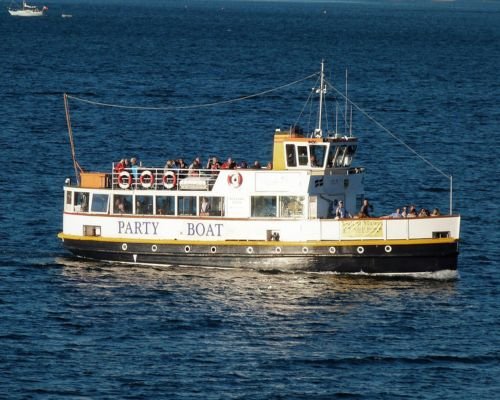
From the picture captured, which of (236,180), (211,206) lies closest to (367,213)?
(236,180)

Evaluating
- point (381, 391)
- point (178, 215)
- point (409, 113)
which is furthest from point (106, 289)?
point (409, 113)

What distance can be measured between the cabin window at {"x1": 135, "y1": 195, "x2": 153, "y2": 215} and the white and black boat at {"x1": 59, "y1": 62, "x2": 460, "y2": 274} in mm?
50

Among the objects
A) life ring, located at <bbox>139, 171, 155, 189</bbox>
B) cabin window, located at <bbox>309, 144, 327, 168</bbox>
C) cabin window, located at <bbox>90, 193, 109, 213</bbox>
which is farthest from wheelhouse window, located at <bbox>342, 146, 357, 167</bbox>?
cabin window, located at <bbox>90, 193, 109, 213</bbox>

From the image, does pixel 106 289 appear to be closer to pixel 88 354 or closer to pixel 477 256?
pixel 88 354

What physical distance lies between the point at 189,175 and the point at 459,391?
24.1 metres

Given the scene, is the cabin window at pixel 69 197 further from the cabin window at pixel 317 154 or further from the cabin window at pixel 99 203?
the cabin window at pixel 317 154

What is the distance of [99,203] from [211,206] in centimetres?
586

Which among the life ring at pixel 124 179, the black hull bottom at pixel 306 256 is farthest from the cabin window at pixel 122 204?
the black hull bottom at pixel 306 256

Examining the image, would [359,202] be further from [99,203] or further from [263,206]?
[99,203]

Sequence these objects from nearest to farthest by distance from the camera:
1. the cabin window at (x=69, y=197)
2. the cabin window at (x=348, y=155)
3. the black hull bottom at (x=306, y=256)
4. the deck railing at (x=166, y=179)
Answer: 1. the black hull bottom at (x=306, y=256)
2. the deck railing at (x=166, y=179)
3. the cabin window at (x=348, y=155)
4. the cabin window at (x=69, y=197)

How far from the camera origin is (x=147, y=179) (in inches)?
3061

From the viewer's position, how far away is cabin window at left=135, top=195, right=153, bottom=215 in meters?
77.7

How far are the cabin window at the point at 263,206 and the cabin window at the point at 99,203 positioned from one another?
766cm

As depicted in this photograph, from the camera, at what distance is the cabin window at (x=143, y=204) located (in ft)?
255
